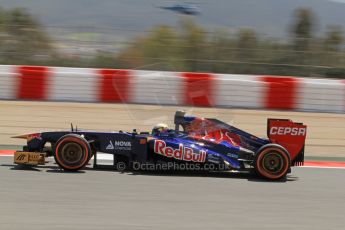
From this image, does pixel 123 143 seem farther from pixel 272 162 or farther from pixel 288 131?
pixel 288 131

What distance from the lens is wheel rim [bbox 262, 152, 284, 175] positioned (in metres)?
7.83

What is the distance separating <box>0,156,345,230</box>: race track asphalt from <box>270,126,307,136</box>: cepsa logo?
0.61 m

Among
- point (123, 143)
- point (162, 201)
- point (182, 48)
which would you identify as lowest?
point (162, 201)

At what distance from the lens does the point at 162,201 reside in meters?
6.47

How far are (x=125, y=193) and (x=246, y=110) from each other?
5040mm

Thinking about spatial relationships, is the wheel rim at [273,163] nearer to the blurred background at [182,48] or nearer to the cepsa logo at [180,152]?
the cepsa logo at [180,152]

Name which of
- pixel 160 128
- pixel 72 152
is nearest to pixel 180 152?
pixel 160 128

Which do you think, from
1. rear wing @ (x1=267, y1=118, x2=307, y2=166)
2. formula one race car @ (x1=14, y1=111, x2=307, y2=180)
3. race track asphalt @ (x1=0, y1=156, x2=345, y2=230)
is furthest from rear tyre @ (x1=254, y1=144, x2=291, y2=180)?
rear wing @ (x1=267, y1=118, x2=307, y2=166)

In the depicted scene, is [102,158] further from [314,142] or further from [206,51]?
[206,51]

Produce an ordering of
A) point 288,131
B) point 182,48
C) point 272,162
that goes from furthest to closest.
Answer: point 182,48
point 288,131
point 272,162

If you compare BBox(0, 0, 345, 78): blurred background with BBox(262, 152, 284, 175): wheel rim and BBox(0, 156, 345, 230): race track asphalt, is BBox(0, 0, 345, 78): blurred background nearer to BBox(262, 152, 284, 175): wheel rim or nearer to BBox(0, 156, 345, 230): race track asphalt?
BBox(262, 152, 284, 175): wheel rim

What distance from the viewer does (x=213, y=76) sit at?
38.0 ft

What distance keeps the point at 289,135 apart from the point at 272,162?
44cm

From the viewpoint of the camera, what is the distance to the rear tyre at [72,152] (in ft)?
25.3
